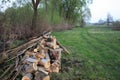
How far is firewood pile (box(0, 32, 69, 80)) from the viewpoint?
6090 mm

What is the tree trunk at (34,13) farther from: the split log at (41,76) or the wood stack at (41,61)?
the split log at (41,76)

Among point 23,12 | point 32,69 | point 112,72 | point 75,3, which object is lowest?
point 112,72

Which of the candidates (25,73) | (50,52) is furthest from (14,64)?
(50,52)

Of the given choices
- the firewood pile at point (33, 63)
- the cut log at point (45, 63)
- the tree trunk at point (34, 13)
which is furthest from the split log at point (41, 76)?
the tree trunk at point (34, 13)

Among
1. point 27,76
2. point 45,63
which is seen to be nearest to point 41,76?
point 27,76

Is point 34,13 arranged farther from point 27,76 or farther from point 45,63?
point 27,76

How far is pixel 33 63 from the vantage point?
20.6ft

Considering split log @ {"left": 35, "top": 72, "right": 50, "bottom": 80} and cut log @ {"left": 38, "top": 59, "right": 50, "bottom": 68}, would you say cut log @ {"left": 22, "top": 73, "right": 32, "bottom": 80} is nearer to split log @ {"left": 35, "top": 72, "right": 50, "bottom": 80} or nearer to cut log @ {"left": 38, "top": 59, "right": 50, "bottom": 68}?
split log @ {"left": 35, "top": 72, "right": 50, "bottom": 80}

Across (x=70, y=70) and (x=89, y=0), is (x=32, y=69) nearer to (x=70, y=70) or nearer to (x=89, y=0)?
(x=70, y=70)

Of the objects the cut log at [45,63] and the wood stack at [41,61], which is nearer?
the wood stack at [41,61]

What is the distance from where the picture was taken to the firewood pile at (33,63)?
6090 millimetres

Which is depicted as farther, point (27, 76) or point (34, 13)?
point (34, 13)

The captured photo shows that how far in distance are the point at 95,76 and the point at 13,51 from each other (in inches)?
115

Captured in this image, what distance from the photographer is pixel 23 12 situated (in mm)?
13344
